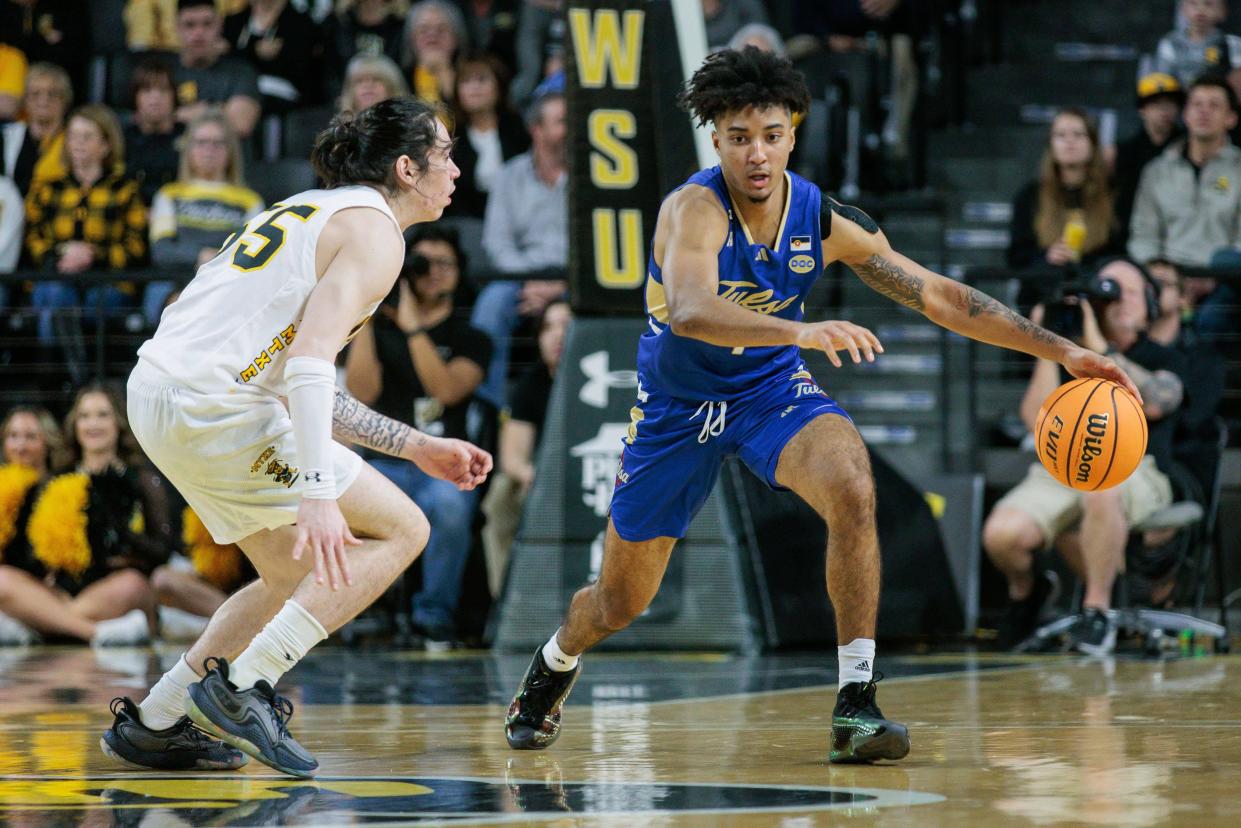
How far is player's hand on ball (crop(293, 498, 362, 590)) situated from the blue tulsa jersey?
1.35 metres

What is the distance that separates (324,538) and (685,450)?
1.36 meters

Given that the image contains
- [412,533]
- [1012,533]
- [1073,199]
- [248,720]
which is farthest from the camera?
[1073,199]

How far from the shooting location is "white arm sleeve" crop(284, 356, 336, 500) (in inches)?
171

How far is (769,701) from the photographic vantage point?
6.48 meters

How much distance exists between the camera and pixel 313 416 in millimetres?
4359

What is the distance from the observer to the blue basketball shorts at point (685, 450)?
525 cm

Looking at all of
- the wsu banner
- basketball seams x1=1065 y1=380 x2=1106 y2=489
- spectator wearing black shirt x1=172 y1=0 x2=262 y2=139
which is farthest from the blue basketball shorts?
spectator wearing black shirt x1=172 y1=0 x2=262 y2=139

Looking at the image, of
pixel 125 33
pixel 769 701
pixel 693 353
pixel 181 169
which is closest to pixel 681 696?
pixel 769 701

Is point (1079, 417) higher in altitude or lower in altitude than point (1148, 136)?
lower

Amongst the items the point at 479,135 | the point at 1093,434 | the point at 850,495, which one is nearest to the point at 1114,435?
the point at 1093,434

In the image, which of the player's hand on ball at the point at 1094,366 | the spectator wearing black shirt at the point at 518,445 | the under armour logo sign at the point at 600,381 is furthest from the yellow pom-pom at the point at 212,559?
the player's hand on ball at the point at 1094,366

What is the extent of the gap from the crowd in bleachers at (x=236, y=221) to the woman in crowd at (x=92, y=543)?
0.01 m

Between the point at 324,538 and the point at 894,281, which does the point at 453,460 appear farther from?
the point at 894,281

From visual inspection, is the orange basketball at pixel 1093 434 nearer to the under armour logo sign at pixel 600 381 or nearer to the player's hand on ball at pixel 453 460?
the player's hand on ball at pixel 453 460
